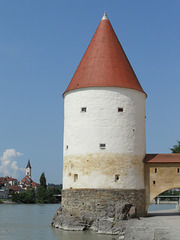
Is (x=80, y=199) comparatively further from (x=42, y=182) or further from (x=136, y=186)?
(x=42, y=182)

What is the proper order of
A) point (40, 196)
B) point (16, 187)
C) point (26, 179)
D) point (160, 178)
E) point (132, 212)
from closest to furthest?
point (132, 212), point (160, 178), point (40, 196), point (16, 187), point (26, 179)

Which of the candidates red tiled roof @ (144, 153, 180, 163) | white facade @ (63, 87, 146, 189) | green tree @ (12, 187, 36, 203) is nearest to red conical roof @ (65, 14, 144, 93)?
white facade @ (63, 87, 146, 189)

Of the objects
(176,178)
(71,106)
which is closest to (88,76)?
(71,106)

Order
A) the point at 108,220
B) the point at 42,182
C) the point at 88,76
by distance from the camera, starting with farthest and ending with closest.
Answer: the point at 42,182 → the point at 88,76 → the point at 108,220

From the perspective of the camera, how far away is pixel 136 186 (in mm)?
18516

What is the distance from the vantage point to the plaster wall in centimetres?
1920

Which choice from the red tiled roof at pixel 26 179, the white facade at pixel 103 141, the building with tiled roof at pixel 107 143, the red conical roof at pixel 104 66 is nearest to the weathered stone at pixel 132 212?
the building with tiled roof at pixel 107 143

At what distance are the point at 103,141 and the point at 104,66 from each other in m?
3.92

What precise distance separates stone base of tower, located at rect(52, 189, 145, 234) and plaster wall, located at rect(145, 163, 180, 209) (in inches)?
35.6

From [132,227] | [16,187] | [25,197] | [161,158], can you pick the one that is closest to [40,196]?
[25,197]

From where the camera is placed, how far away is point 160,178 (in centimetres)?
1928

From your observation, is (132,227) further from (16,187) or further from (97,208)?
(16,187)

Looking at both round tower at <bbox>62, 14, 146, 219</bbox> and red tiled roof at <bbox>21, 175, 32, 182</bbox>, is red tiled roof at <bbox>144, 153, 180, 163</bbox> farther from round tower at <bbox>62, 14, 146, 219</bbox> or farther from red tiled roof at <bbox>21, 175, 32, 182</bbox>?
red tiled roof at <bbox>21, 175, 32, 182</bbox>

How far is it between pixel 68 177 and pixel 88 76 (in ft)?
16.8
